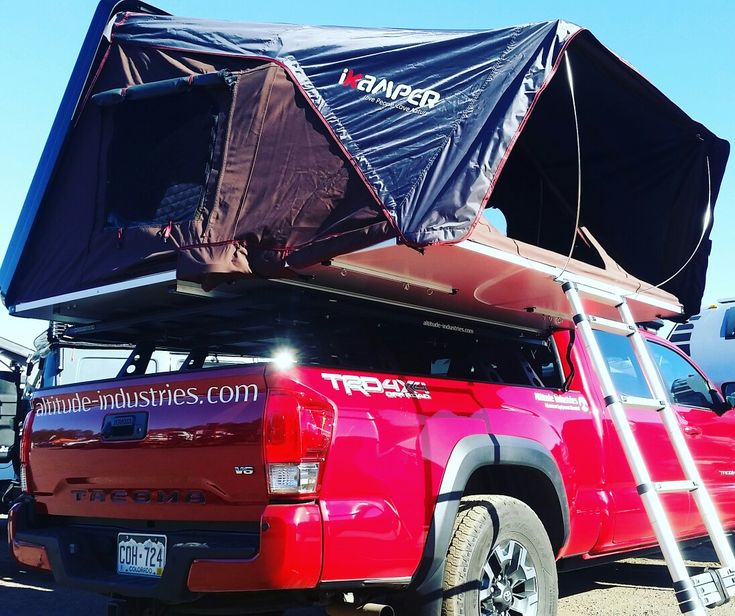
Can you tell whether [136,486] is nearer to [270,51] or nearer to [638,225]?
[270,51]

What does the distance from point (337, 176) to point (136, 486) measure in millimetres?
1720

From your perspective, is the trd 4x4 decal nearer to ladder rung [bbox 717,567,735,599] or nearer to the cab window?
ladder rung [bbox 717,567,735,599]

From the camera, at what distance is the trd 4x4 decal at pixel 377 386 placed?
12.0 feet

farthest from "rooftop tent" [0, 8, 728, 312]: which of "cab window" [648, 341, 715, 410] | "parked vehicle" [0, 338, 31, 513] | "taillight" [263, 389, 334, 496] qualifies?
"parked vehicle" [0, 338, 31, 513]

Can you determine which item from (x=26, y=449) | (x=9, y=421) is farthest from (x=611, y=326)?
(x=9, y=421)

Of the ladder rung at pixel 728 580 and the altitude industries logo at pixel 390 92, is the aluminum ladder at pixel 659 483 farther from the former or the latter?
the altitude industries logo at pixel 390 92

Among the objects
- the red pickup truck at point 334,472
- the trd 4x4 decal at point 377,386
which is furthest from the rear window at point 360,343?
the trd 4x4 decal at point 377,386

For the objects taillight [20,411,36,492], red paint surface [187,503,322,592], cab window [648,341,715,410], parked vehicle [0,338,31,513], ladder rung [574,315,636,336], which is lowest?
red paint surface [187,503,322,592]

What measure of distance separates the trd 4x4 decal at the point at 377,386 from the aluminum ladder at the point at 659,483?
922 millimetres

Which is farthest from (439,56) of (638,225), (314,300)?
(638,225)

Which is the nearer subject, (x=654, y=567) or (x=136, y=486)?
(x=136, y=486)

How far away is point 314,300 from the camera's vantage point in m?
4.15

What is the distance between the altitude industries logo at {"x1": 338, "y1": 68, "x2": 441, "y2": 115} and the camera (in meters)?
3.97

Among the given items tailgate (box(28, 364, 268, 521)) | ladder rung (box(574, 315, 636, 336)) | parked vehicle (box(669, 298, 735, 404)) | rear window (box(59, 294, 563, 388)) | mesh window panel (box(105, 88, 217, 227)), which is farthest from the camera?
parked vehicle (box(669, 298, 735, 404))
